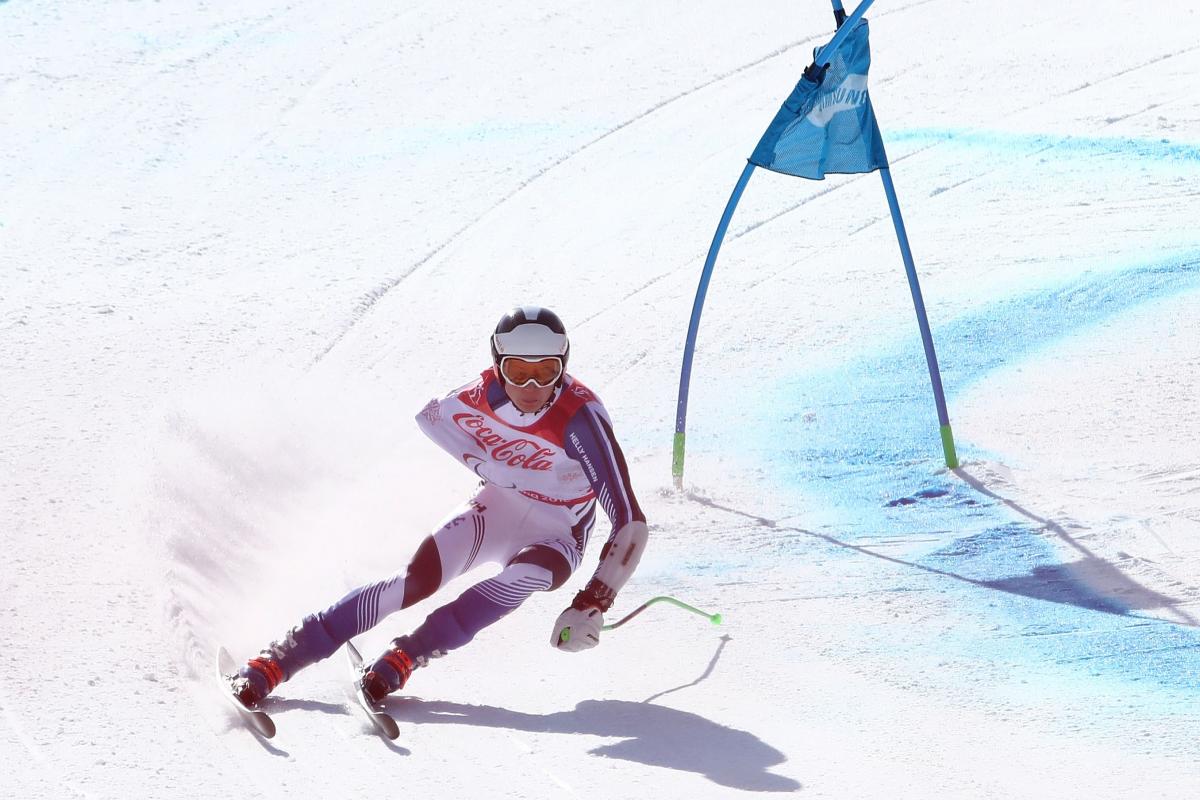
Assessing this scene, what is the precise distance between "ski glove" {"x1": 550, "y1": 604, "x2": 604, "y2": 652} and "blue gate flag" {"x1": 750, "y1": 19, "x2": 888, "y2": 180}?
8.15ft

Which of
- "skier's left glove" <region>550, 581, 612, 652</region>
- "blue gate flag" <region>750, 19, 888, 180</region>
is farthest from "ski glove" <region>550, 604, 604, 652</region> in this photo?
"blue gate flag" <region>750, 19, 888, 180</region>

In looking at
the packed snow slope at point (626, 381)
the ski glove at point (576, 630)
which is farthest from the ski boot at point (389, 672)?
the ski glove at point (576, 630)

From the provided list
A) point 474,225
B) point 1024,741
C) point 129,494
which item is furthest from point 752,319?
point 1024,741

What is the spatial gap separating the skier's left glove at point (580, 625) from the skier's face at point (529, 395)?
0.78 meters

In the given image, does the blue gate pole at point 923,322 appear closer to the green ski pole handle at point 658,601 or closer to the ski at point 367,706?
the green ski pole handle at point 658,601

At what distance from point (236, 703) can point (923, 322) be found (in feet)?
11.8

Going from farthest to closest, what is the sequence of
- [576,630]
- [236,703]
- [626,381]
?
[626,381]
[576,630]
[236,703]

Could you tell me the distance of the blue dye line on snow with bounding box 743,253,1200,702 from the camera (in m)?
5.38

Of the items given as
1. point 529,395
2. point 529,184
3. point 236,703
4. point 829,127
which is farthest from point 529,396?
point 529,184

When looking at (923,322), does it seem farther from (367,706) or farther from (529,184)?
(529,184)

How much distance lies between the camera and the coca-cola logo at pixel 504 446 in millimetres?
5473

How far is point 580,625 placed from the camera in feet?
15.9

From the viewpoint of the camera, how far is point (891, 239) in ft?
30.9

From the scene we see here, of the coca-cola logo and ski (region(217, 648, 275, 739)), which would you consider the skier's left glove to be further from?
ski (region(217, 648, 275, 739))
